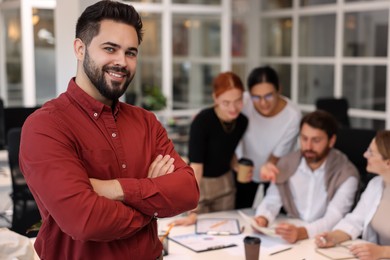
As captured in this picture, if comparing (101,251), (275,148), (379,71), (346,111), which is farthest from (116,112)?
(379,71)

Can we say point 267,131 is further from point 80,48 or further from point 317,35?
point 317,35

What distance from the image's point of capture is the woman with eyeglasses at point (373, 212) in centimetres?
255

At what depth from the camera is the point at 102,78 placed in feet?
5.29

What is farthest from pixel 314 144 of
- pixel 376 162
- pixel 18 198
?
pixel 18 198

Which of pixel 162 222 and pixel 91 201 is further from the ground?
pixel 91 201

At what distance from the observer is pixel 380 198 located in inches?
102

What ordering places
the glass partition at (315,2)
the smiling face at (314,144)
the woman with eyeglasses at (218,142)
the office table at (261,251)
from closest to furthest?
1. the office table at (261,251)
2. the smiling face at (314,144)
3. the woman with eyeglasses at (218,142)
4. the glass partition at (315,2)

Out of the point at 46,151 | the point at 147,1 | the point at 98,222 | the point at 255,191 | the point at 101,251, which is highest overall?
the point at 147,1

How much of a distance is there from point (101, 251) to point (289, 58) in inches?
252

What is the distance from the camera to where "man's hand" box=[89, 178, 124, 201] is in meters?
1.58

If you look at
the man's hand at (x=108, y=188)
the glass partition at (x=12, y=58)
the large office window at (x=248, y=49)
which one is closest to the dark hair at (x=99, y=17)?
the man's hand at (x=108, y=188)

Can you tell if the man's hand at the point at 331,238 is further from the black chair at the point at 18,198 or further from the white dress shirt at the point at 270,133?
the black chair at the point at 18,198

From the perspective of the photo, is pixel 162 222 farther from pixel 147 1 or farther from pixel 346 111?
pixel 147 1

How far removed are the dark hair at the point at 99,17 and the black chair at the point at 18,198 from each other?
1912 millimetres
